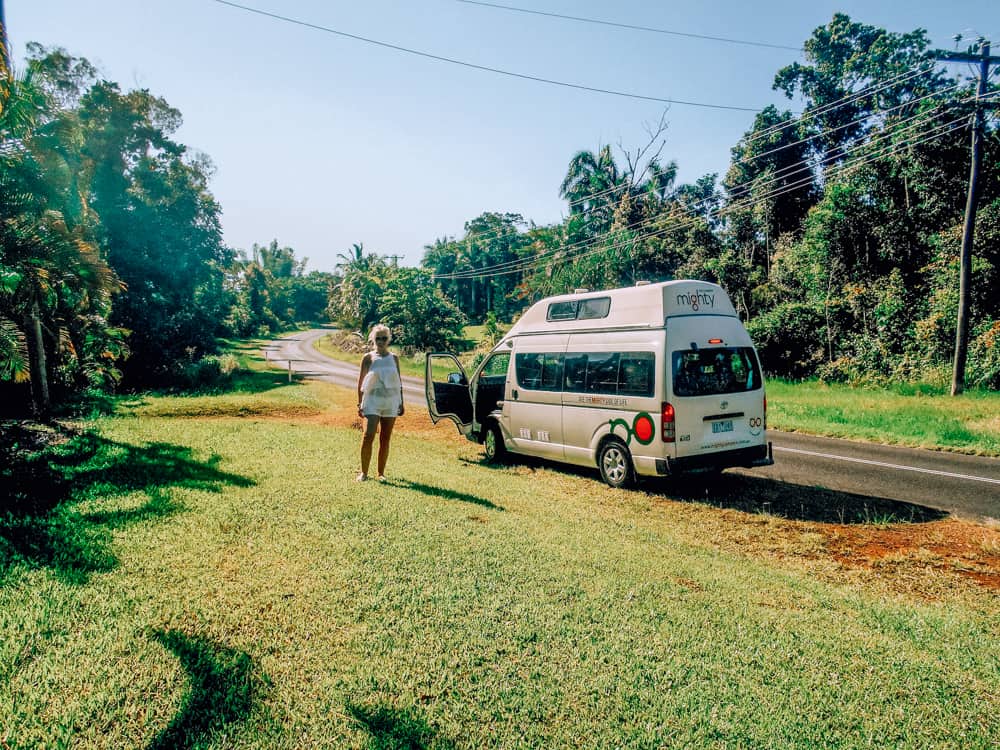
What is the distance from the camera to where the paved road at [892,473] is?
25.7 feet

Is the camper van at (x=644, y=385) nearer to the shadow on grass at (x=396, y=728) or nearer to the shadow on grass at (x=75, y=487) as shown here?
the shadow on grass at (x=75, y=487)

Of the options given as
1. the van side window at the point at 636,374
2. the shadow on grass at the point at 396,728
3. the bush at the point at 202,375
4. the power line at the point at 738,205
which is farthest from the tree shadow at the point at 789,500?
the bush at the point at 202,375

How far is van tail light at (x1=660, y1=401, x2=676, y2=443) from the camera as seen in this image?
7.21 m

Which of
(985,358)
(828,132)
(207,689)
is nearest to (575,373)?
(207,689)

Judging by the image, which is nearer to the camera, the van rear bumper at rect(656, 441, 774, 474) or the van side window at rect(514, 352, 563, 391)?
the van rear bumper at rect(656, 441, 774, 474)

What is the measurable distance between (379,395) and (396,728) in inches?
183

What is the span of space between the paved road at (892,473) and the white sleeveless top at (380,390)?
20.0 feet

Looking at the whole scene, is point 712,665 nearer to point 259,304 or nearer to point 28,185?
point 28,185

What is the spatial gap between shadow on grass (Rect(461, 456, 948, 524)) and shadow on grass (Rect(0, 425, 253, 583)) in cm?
562

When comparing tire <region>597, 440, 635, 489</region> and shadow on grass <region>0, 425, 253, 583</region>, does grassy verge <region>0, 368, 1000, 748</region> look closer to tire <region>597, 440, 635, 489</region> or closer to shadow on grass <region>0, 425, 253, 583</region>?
shadow on grass <region>0, 425, 253, 583</region>

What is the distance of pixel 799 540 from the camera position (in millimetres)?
6094

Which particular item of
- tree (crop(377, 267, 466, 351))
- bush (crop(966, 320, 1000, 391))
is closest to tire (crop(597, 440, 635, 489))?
bush (crop(966, 320, 1000, 391))

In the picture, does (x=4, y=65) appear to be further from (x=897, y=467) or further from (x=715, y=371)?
(x=897, y=467)

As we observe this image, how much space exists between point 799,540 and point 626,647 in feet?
11.8
